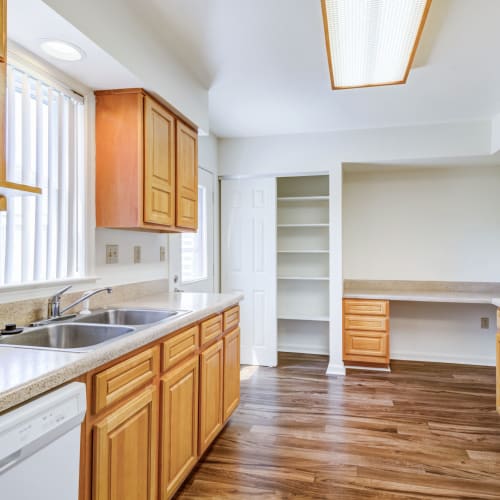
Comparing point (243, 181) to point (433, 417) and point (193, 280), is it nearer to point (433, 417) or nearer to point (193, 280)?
point (193, 280)

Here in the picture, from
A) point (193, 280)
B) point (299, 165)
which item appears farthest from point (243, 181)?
point (193, 280)

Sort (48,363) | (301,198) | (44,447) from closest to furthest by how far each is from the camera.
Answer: (44,447), (48,363), (301,198)

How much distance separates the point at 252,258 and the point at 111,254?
81.5 inches

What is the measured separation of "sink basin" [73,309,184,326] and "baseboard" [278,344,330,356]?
114 inches

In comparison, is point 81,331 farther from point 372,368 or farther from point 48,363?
point 372,368

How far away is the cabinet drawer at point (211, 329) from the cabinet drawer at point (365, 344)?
206 centimetres

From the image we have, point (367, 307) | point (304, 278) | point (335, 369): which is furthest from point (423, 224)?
point (335, 369)

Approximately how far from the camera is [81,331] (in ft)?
6.06

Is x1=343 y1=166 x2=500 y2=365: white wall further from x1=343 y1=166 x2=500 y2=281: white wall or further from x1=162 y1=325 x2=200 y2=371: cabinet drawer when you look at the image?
x1=162 y1=325 x2=200 y2=371: cabinet drawer

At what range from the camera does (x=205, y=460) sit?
7.70 feet

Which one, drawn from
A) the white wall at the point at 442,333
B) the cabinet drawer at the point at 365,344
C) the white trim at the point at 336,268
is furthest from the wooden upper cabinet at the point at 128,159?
the white wall at the point at 442,333

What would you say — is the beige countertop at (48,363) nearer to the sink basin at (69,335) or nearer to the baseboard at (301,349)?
the sink basin at (69,335)

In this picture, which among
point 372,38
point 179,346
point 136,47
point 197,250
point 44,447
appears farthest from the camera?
point 197,250

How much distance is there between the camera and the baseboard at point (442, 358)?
4289mm
